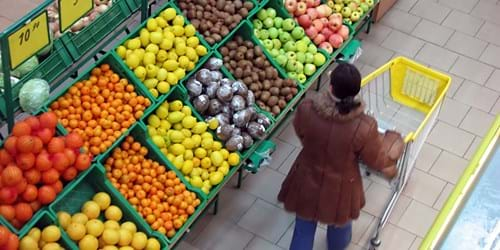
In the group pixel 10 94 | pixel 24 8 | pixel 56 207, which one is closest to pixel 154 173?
pixel 56 207

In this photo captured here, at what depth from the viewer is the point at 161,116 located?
495 cm

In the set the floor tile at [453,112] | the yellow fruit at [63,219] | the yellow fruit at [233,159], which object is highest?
the yellow fruit at [63,219]

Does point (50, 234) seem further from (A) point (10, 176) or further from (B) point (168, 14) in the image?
(B) point (168, 14)

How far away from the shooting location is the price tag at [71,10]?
Result: 4.34m

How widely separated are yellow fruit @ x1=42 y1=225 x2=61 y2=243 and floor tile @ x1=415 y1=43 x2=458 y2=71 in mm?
3719

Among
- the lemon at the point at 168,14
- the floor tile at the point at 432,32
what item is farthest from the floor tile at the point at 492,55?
the lemon at the point at 168,14

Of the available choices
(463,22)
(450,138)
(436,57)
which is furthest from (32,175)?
(463,22)

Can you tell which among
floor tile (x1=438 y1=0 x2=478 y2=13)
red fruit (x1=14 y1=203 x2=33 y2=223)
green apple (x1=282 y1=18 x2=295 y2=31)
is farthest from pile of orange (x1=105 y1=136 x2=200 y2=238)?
floor tile (x1=438 y1=0 x2=478 y2=13)

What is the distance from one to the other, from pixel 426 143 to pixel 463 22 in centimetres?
172

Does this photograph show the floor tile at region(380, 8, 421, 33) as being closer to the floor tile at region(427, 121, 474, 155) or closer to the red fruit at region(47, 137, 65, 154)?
the floor tile at region(427, 121, 474, 155)

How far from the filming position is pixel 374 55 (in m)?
6.77

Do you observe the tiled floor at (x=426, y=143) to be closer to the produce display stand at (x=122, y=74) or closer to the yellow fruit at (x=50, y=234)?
the produce display stand at (x=122, y=74)

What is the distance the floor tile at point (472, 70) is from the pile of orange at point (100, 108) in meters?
2.98

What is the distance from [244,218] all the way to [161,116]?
934 mm
